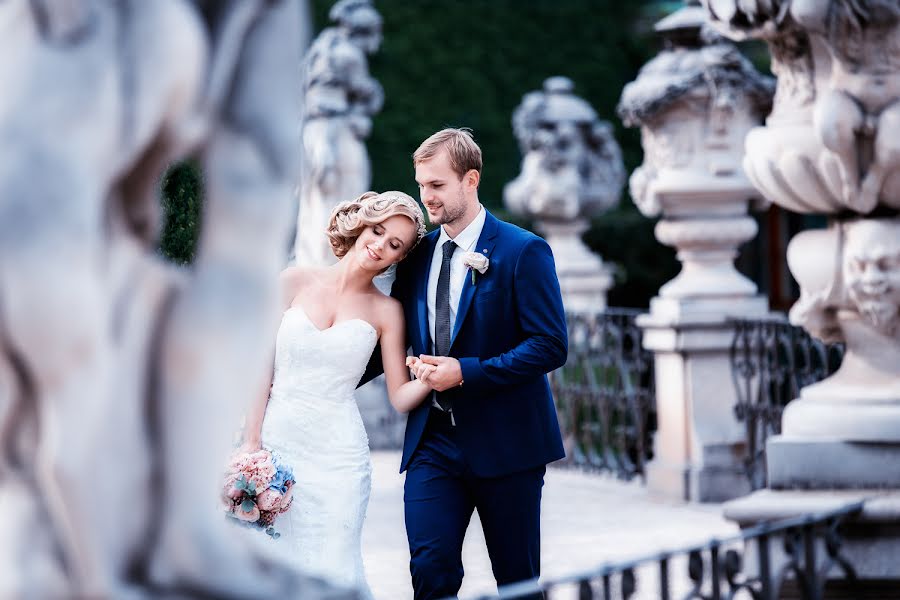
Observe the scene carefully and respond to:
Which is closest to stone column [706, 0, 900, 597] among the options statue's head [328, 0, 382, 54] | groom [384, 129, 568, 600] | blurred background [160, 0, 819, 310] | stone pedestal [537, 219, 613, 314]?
groom [384, 129, 568, 600]

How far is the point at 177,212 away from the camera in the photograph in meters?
5.20

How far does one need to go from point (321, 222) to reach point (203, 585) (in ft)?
32.7

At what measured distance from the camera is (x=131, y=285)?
2352mm

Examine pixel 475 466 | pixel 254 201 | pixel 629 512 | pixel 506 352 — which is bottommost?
pixel 629 512

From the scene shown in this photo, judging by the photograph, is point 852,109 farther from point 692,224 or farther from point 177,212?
point 692,224

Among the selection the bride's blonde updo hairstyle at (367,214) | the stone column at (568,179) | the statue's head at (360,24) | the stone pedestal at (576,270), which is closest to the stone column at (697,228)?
the statue's head at (360,24)

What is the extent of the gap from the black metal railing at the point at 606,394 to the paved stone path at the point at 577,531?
0.32 meters

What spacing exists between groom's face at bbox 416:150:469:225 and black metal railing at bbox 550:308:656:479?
632 cm

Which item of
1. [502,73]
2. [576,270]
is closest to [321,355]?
[576,270]

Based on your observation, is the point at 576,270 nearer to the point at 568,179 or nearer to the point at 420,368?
the point at 568,179

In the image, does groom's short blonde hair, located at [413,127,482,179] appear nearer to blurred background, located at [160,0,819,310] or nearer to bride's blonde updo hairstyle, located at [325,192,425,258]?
bride's blonde updo hairstyle, located at [325,192,425,258]

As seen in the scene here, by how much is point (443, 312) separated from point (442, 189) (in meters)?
0.36

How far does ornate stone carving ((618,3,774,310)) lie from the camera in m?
10.2

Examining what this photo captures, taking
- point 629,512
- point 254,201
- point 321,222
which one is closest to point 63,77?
point 254,201
